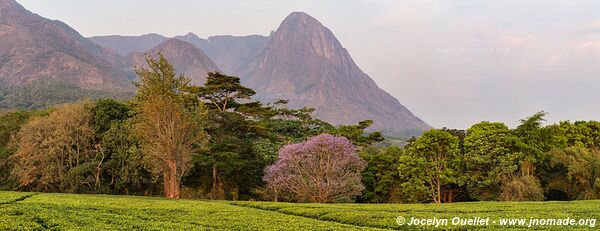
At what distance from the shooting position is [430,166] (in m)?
45.0

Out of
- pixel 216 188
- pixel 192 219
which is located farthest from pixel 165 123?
pixel 192 219

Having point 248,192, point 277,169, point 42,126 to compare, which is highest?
point 42,126

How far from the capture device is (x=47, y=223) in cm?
1645

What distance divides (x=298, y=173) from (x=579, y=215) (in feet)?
85.0

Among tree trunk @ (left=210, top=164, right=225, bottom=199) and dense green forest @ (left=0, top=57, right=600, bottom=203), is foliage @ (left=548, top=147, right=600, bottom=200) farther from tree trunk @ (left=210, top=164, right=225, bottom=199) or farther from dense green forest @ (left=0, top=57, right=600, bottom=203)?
tree trunk @ (left=210, top=164, right=225, bottom=199)

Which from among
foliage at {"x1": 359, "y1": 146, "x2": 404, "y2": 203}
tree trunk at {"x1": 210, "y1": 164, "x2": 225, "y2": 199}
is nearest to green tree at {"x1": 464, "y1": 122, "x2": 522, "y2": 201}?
foliage at {"x1": 359, "y1": 146, "x2": 404, "y2": 203}

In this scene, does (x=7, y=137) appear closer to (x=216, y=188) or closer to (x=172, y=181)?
(x=172, y=181)

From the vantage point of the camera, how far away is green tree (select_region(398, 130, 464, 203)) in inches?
1729

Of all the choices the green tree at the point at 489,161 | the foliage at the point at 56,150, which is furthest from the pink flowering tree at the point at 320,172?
the foliage at the point at 56,150

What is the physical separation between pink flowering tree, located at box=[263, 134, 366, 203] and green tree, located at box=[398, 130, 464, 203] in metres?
6.93

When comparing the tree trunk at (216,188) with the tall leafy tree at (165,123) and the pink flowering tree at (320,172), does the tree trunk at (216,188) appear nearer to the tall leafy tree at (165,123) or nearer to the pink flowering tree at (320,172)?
the tall leafy tree at (165,123)

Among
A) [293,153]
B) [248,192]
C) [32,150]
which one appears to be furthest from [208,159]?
[32,150]

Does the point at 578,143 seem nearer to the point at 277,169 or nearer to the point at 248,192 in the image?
the point at 277,169

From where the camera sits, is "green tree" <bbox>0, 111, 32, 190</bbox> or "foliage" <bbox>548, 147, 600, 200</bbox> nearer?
"foliage" <bbox>548, 147, 600, 200</bbox>
